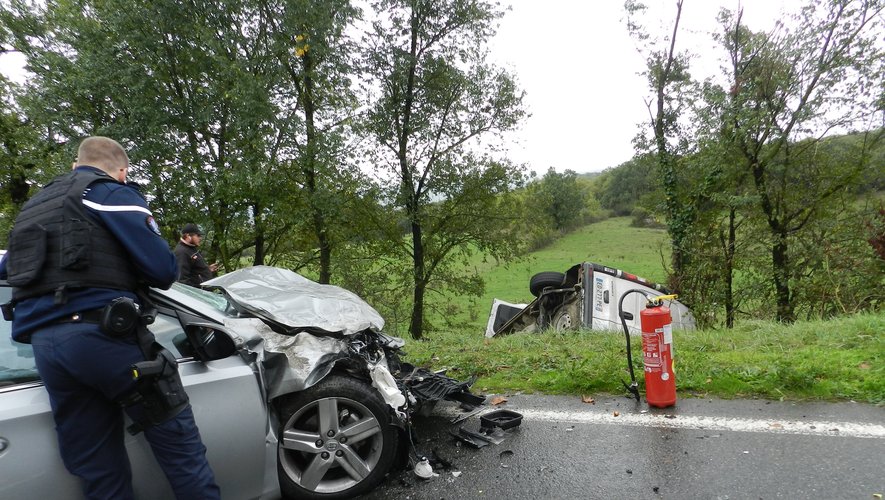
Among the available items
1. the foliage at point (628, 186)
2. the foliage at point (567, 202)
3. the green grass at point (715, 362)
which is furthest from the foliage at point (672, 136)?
the foliage at point (567, 202)

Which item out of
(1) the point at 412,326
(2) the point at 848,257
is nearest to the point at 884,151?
(2) the point at 848,257

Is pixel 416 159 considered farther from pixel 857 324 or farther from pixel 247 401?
pixel 247 401

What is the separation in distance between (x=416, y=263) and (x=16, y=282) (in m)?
16.6

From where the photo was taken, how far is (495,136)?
1783 centimetres

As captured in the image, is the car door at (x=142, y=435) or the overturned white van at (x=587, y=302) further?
the overturned white van at (x=587, y=302)

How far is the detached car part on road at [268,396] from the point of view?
202cm

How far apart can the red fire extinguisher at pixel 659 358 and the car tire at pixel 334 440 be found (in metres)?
2.08

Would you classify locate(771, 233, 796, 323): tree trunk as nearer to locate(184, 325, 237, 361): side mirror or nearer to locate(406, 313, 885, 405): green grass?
locate(406, 313, 885, 405): green grass

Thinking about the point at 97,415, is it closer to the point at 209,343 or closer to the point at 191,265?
the point at 209,343

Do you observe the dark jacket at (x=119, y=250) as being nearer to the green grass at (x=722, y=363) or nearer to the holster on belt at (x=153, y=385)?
the holster on belt at (x=153, y=385)

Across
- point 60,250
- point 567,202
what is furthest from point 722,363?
point 567,202

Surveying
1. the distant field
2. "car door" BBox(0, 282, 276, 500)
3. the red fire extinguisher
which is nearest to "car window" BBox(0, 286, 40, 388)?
"car door" BBox(0, 282, 276, 500)

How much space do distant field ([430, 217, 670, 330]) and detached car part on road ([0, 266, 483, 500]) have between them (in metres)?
13.0

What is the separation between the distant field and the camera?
1942cm
